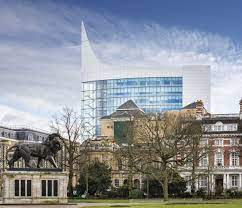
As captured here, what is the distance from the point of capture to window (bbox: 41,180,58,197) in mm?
57219

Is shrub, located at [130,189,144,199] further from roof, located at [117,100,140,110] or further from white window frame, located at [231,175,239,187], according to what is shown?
roof, located at [117,100,140,110]

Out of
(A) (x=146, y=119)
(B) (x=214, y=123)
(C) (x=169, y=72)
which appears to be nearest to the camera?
(A) (x=146, y=119)

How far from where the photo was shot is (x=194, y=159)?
7438 centimetres

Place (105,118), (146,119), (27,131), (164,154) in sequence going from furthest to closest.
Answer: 1. (105,118)
2. (27,131)
3. (146,119)
4. (164,154)

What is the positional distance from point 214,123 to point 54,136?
60.0 meters

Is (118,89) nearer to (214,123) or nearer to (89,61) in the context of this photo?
(89,61)

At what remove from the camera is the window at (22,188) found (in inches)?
2232

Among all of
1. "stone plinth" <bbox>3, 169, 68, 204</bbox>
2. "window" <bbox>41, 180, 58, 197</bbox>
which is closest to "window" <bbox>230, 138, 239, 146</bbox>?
"stone plinth" <bbox>3, 169, 68, 204</bbox>

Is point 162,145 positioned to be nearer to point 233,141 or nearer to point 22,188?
point 22,188

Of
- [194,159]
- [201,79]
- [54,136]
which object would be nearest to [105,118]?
[201,79]

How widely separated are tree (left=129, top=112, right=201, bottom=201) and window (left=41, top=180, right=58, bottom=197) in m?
12.6

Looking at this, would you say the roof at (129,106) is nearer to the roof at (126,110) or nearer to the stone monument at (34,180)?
the roof at (126,110)

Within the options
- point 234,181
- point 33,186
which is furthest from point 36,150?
point 234,181

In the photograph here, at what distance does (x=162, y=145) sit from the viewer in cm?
6806
